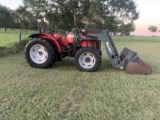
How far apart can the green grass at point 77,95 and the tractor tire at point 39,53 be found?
0.44 meters

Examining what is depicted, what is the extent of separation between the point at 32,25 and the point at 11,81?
24.4 m

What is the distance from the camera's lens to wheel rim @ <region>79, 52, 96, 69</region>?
6.18m

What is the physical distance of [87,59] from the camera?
6250mm

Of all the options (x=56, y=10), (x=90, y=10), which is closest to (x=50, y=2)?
(x=56, y=10)

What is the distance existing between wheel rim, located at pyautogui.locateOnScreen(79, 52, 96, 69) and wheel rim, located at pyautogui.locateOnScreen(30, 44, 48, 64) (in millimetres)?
1164

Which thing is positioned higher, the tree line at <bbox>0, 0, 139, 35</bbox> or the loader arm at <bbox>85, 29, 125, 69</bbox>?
the tree line at <bbox>0, 0, 139, 35</bbox>

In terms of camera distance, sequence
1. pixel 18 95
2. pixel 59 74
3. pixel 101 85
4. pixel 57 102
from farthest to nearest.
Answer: pixel 59 74, pixel 101 85, pixel 18 95, pixel 57 102

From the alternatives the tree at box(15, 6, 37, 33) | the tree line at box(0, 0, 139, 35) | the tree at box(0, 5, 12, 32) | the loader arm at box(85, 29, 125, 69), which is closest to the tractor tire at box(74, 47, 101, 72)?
the loader arm at box(85, 29, 125, 69)

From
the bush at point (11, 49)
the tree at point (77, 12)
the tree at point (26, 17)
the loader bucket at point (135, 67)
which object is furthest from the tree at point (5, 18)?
the loader bucket at point (135, 67)

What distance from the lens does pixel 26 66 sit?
6.70 m

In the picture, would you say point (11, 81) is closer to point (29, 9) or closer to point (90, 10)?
point (90, 10)

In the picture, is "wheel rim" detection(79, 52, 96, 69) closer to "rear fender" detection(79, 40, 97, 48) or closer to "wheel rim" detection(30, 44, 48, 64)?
"rear fender" detection(79, 40, 97, 48)

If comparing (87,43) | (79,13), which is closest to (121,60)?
(87,43)

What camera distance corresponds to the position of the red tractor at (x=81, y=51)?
6062 millimetres
